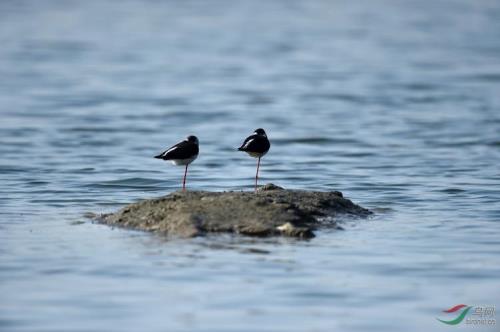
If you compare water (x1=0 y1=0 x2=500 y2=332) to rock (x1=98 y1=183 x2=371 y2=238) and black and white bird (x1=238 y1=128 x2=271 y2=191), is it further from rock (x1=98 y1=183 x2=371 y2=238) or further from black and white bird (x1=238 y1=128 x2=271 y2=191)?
black and white bird (x1=238 y1=128 x2=271 y2=191)

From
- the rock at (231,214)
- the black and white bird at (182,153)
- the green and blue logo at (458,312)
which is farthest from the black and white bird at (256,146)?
the green and blue logo at (458,312)

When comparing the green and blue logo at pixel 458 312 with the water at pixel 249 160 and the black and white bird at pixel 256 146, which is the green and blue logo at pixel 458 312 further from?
the black and white bird at pixel 256 146

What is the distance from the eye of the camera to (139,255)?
9891 mm

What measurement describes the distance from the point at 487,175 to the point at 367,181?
2249 millimetres

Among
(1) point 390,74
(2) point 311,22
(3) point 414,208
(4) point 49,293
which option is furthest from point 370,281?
(2) point 311,22

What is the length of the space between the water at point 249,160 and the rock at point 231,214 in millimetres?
239

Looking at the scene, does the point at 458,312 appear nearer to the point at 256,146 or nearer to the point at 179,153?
the point at 256,146

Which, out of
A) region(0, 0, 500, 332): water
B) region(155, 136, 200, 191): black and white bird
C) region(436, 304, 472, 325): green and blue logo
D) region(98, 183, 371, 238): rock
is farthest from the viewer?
region(155, 136, 200, 191): black and white bird

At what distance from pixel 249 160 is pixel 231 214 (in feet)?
29.4

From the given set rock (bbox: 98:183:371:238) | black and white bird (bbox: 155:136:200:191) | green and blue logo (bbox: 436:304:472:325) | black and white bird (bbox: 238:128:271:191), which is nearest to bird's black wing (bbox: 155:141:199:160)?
black and white bird (bbox: 155:136:200:191)

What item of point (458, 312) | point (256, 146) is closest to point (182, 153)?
point (256, 146)

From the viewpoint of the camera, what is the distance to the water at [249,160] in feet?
28.6

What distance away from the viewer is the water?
8727 mm

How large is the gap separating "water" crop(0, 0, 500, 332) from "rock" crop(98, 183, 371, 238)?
24 cm
